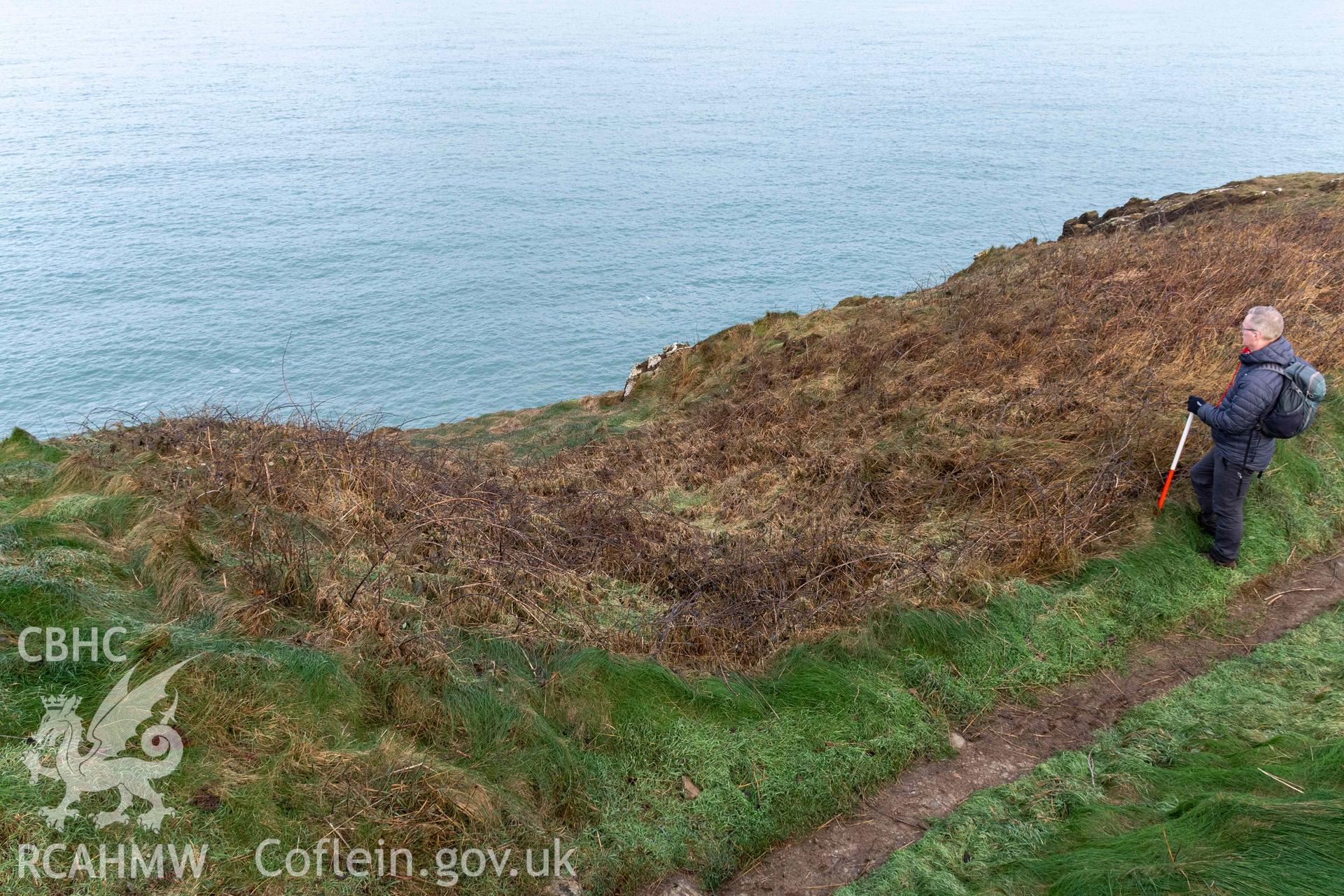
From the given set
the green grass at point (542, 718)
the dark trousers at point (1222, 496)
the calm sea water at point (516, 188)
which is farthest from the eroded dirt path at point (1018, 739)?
the calm sea water at point (516, 188)

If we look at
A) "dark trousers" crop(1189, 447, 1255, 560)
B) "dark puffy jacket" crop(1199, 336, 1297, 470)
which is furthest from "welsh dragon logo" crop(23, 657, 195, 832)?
"dark trousers" crop(1189, 447, 1255, 560)

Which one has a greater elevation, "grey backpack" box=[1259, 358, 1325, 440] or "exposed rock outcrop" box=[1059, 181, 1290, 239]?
"exposed rock outcrop" box=[1059, 181, 1290, 239]

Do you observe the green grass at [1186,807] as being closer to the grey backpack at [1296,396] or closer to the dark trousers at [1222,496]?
the dark trousers at [1222,496]

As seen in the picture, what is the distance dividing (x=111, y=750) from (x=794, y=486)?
28.3ft

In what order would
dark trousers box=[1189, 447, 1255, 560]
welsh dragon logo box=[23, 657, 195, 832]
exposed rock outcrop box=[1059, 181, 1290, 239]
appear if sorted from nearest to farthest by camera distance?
welsh dragon logo box=[23, 657, 195, 832] → dark trousers box=[1189, 447, 1255, 560] → exposed rock outcrop box=[1059, 181, 1290, 239]

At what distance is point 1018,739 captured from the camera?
6605 mm

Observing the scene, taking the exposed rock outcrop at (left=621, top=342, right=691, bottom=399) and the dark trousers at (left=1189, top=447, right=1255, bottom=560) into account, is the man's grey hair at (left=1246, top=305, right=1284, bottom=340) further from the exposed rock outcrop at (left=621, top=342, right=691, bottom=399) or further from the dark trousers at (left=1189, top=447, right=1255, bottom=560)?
the exposed rock outcrop at (left=621, top=342, right=691, bottom=399)

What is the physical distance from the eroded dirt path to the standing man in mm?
696

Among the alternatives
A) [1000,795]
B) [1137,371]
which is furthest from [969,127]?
[1000,795]

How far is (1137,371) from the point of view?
A: 11.2m

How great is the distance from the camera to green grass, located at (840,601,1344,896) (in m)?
4.44

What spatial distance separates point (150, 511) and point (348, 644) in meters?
3.68

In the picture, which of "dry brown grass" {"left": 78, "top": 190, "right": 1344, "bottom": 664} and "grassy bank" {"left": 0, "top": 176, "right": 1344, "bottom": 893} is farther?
"dry brown grass" {"left": 78, "top": 190, "right": 1344, "bottom": 664}

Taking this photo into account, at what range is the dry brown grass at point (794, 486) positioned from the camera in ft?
24.4
